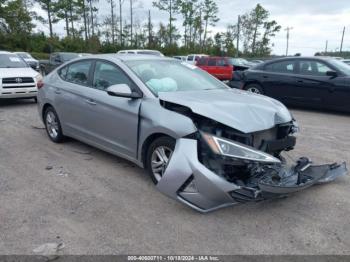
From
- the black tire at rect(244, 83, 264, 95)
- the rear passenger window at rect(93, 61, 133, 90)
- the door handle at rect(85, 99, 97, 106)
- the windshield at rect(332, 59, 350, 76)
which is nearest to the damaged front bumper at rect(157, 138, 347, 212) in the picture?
the rear passenger window at rect(93, 61, 133, 90)

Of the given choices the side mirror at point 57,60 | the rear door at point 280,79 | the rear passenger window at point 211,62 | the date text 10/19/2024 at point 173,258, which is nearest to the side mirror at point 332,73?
the rear door at point 280,79

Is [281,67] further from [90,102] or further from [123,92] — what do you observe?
[123,92]

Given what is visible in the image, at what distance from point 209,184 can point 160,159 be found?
88 centimetres

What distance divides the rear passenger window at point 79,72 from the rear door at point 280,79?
583 centimetres

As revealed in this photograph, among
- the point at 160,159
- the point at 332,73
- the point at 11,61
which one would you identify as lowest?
the point at 160,159

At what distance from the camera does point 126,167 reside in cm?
483

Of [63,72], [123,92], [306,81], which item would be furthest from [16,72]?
[306,81]

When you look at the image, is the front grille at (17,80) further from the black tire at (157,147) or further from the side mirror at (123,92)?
the black tire at (157,147)

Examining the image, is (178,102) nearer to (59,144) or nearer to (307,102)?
(59,144)

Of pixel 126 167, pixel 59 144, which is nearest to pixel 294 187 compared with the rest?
pixel 126 167

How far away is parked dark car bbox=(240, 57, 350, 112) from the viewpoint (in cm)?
845

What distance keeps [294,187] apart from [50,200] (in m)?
2.55

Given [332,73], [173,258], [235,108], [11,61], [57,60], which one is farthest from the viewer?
[57,60]

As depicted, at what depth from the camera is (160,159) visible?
393 centimetres
